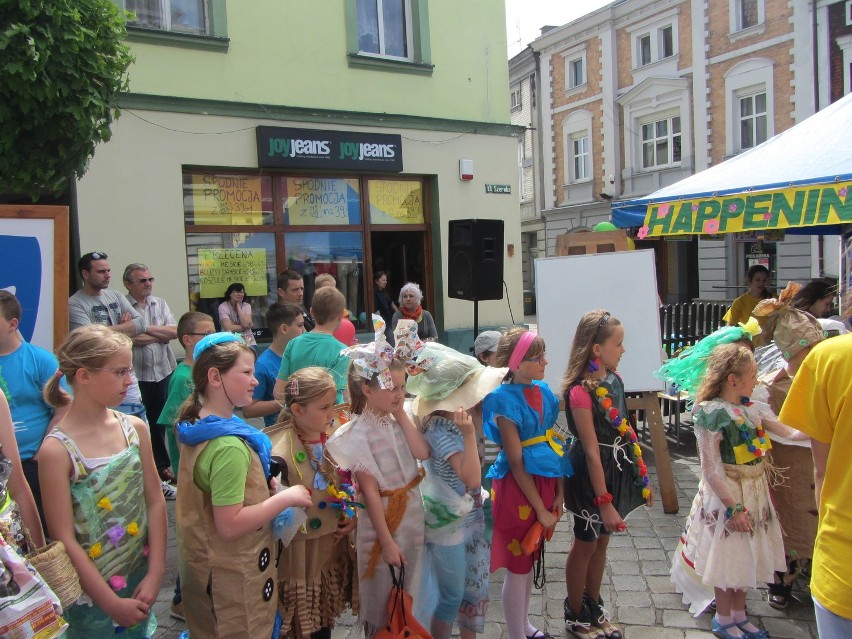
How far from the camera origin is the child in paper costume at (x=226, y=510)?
2.25 meters

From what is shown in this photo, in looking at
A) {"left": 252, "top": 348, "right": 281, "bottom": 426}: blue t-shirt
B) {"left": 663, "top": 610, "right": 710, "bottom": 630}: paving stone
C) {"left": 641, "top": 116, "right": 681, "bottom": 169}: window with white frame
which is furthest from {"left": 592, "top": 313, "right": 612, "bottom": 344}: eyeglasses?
{"left": 641, "top": 116, "right": 681, "bottom": 169}: window with white frame

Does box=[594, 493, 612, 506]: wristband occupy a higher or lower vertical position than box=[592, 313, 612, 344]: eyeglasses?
lower

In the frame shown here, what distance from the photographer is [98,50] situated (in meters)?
4.55

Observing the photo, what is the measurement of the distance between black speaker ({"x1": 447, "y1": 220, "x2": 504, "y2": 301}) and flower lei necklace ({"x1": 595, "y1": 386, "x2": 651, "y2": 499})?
13.7 ft

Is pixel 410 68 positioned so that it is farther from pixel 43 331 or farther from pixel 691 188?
pixel 43 331

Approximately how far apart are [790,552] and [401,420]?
2.33 m

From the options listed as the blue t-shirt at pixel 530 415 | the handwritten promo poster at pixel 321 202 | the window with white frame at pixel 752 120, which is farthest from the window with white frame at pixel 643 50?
the blue t-shirt at pixel 530 415

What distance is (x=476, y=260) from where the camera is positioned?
7.45m

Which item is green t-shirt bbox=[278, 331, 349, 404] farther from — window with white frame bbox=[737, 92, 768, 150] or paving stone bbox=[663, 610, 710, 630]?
window with white frame bbox=[737, 92, 768, 150]

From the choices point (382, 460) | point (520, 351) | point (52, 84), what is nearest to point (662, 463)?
point (520, 351)

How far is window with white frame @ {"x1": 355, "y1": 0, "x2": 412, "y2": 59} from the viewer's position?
9.41m

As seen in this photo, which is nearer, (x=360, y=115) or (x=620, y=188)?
(x=360, y=115)

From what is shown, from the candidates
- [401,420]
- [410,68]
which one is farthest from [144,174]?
[401,420]

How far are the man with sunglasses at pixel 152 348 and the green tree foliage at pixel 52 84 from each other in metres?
1.01
